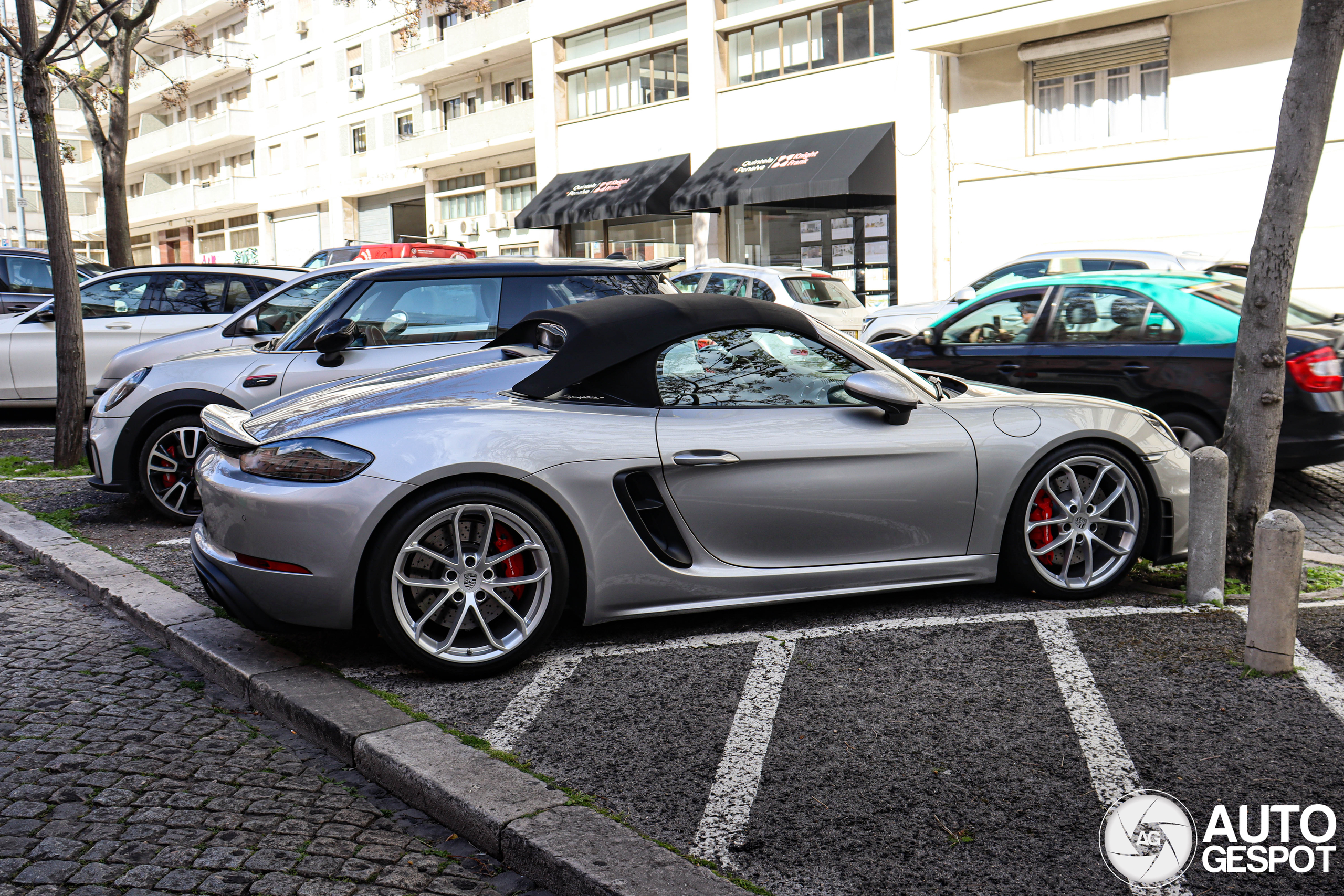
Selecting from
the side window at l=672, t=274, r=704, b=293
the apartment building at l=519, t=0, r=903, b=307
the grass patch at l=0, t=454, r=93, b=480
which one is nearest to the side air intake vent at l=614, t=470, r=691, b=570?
the grass patch at l=0, t=454, r=93, b=480

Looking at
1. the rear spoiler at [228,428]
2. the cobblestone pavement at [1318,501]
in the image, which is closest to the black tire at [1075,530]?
the cobblestone pavement at [1318,501]

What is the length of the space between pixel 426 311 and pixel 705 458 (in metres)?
3.30

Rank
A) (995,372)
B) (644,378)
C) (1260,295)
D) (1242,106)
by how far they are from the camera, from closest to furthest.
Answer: (644,378), (1260,295), (995,372), (1242,106)

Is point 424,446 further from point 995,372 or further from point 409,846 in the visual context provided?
point 995,372

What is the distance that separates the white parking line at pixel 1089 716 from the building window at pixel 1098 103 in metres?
15.7

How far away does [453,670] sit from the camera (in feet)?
13.7

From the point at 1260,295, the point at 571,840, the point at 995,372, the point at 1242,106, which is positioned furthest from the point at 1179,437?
the point at 1242,106

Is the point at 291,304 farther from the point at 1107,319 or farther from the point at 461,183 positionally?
the point at 461,183

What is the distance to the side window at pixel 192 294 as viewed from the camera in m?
11.0

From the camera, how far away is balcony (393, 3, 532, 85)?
3094 cm

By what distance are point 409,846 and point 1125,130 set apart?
1814cm

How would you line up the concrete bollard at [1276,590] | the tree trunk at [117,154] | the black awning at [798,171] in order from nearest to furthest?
the concrete bollard at [1276,590] < the tree trunk at [117,154] < the black awning at [798,171]

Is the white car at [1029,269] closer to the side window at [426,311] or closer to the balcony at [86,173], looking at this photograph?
the side window at [426,311]

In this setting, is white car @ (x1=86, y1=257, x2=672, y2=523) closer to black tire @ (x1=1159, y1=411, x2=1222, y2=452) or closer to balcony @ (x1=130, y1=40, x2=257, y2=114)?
black tire @ (x1=1159, y1=411, x2=1222, y2=452)
